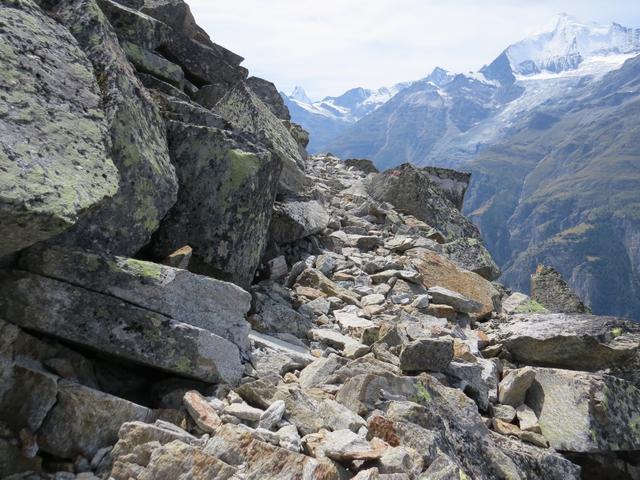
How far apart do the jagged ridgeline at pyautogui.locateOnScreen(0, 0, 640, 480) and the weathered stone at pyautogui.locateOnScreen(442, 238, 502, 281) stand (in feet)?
13.8

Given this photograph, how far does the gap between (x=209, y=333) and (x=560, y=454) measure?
19.8 ft

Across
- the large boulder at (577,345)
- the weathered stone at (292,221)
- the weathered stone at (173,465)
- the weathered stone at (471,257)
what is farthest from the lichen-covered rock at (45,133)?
the weathered stone at (471,257)

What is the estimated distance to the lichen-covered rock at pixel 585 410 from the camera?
895 cm

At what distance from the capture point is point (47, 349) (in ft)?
20.8


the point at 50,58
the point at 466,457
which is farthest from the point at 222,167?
the point at 466,457

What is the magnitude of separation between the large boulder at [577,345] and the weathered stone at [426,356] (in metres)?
3.04

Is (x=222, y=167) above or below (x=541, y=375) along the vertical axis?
above

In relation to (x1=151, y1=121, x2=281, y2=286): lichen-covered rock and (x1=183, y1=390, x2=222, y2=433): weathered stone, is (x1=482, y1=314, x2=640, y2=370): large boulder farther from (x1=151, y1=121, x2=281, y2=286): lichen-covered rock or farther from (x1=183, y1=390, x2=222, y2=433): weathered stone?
(x1=183, y1=390, x2=222, y2=433): weathered stone

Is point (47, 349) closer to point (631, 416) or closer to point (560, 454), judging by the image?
point (560, 454)

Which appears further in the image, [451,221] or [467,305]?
[451,221]

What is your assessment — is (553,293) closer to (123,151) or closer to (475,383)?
(475,383)

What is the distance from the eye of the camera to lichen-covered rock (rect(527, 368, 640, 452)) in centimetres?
895

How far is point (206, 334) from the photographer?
687 centimetres

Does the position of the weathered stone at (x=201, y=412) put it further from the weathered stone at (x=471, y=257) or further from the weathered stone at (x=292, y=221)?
the weathered stone at (x=471, y=257)
